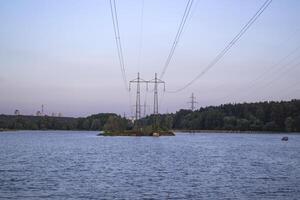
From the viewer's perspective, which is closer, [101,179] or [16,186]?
[16,186]

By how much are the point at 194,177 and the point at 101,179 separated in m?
9.10

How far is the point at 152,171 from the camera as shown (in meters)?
54.8

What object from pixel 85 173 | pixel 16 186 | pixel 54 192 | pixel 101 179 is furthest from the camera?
pixel 85 173

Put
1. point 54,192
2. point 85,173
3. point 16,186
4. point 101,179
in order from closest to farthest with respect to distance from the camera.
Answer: point 54,192
point 16,186
point 101,179
point 85,173

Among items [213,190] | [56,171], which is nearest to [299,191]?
[213,190]

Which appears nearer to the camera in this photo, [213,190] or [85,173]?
[213,190]

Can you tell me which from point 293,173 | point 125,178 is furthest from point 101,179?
point 293,173

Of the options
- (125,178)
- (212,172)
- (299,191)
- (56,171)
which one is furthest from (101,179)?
(299,191)

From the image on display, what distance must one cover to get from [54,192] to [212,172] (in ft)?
72.4

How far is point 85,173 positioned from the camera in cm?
5247

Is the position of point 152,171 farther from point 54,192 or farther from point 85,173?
point 54,192

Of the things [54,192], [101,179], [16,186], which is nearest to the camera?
[54,192]

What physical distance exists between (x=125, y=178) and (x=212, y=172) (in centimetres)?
1140

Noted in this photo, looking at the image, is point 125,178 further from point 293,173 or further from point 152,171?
point 293,173
